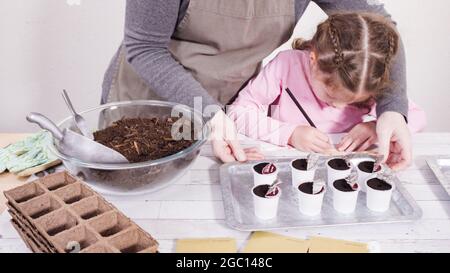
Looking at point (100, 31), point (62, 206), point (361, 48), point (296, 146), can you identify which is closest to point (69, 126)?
point (62, 206)

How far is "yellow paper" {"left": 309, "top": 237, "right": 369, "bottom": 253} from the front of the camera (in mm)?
991

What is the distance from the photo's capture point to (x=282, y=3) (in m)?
1.46

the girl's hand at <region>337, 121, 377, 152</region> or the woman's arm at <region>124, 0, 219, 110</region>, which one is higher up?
the woman's arm at <region>124, 0, 219, 110</region>

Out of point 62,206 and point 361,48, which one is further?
point 361,48

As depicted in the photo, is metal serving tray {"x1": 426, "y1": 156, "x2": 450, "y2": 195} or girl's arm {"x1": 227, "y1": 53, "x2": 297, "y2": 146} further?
girl's arm {"x1": 227, "y1": 53, "x2": 297, "y2": 146}

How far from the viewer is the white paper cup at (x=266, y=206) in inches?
42.4

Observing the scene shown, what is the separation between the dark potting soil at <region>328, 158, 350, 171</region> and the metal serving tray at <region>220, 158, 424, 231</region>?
0.06 meters

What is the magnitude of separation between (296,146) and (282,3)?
40cm

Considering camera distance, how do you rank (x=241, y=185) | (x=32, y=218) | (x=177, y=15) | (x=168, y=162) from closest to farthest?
(x=32, y=218) → (x=168, y=162) → (x=241, y=185) → (x=177, y=15)

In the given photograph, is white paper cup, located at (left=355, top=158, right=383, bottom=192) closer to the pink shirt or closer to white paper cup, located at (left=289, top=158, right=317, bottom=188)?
white paper cup, located at (left=289, top=158, right=317, bottom=188)

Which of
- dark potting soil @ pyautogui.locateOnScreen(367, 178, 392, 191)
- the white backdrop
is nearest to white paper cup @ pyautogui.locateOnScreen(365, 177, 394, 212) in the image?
dark potting soil @ pyautogui.locateOnScreen(367, 178, 392, 191)

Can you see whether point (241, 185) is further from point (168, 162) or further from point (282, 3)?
point (282, 3)

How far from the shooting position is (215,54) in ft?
4.93

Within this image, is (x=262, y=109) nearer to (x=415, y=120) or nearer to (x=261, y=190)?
(x=415, y=120)
